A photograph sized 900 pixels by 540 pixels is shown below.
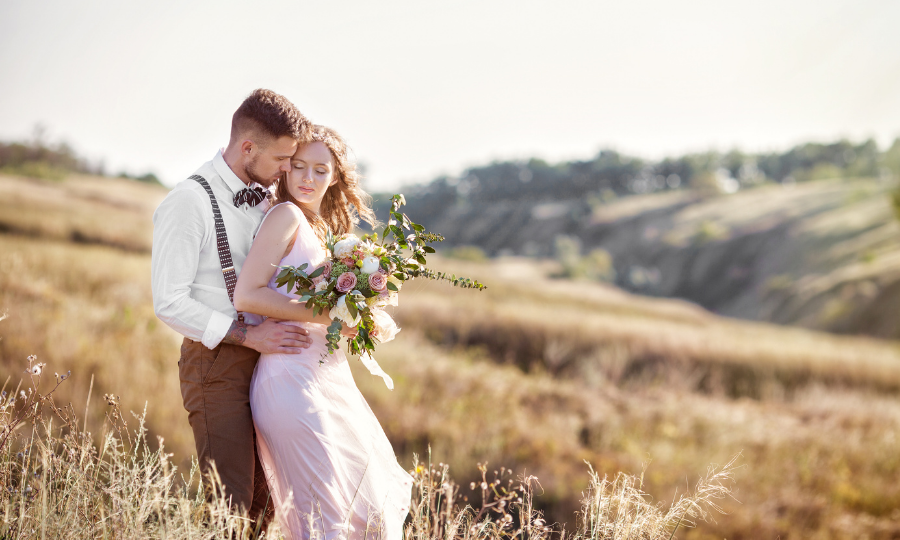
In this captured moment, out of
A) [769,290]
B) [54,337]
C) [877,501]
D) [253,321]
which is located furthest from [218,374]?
[769,290]

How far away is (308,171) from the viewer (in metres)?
3.12

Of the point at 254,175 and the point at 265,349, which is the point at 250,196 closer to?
the point at 254,175

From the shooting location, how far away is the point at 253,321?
9.84ft

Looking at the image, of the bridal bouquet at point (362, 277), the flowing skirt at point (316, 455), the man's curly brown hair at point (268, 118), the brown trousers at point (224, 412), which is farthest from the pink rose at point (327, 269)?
the man's curly brown hair at point (268, 118)

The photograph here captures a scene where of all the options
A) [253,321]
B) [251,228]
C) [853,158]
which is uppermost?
[853,158]

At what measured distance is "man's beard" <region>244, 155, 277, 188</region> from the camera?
302 centimetres

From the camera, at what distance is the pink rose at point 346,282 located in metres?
2.67

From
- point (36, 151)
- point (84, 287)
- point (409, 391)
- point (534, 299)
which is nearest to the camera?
point (409, 391)

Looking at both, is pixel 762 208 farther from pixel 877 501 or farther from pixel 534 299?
pixel 877 501

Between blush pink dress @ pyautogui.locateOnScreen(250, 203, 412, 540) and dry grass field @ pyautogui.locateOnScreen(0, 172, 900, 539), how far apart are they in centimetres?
272

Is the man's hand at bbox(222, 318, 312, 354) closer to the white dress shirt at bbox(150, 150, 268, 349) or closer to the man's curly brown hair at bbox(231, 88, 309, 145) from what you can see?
the white dress shirt at bbox(150, 150, 268, 349)

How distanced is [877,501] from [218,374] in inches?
363

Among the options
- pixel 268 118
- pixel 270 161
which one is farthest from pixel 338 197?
Result: pixel 268 118

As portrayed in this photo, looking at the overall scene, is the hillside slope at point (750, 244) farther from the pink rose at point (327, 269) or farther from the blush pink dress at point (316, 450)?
the pink rose at point (327, 269)
